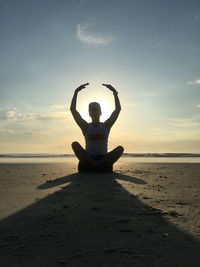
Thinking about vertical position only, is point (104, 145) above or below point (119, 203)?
Result: above

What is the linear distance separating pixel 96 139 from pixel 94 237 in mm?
5059

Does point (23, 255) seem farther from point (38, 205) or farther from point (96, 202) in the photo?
point (96, 202)

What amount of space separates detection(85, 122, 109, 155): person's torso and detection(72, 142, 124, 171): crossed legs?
26 centimetres

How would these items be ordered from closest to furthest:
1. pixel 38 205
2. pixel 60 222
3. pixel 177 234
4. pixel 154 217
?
pixel 177 234 < pixel 60 222 < pixel 154 217 < pixel 38 205

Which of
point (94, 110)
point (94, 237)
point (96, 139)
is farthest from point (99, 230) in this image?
point (94, 110)

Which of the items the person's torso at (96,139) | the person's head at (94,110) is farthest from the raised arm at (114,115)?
the person's head at (94,110)

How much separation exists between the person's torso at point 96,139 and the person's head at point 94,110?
0.70 ft

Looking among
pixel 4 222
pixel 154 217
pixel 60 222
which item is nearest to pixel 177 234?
pixel 154 217

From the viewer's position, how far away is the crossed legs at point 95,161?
700 centimetres

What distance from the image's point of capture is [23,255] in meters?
1.94

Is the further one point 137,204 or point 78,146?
point 78,146

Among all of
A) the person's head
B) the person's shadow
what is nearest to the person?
the person's head

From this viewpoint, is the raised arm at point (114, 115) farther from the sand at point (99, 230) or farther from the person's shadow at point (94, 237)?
the person's shadow at point (94, 237)

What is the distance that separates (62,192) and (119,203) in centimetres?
121
